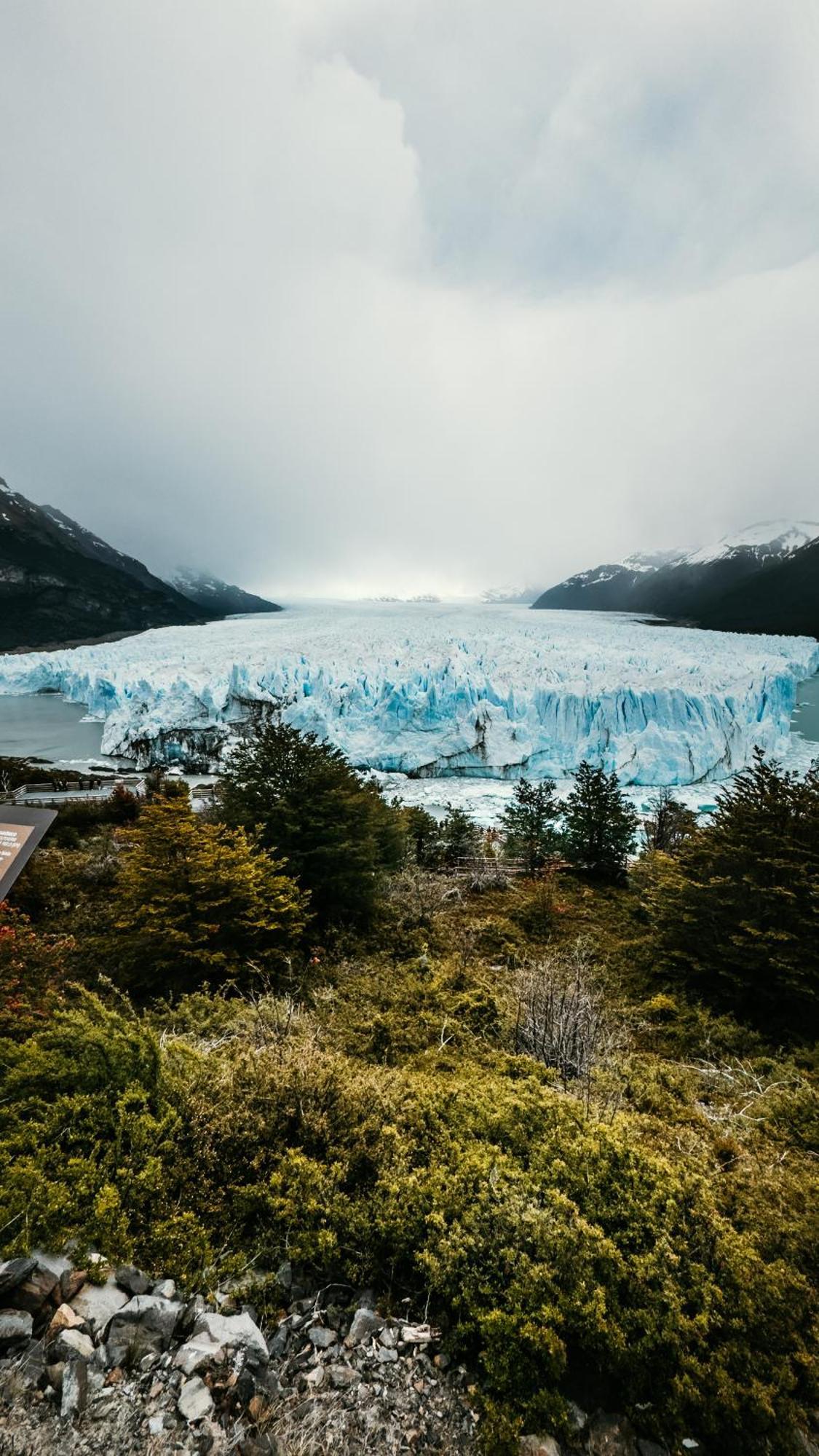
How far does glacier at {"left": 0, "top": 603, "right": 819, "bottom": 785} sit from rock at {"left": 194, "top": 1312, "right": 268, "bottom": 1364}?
19843 millimetres

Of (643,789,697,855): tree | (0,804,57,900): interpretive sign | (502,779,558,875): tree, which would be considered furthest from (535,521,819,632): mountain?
(0,804,57,900): interpretive sign

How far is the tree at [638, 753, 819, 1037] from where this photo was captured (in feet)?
17.1

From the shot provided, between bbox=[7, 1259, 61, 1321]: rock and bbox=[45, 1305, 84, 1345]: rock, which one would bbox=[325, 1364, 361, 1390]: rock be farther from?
bbox=[7, 1259, 61, 1321]: rock

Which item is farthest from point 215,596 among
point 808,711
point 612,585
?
point 808,711

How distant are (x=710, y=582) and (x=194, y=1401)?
73532mm

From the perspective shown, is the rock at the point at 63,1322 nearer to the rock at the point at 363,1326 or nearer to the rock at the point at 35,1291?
the rock at the point at 35,1291

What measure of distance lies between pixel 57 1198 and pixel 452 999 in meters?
3.50

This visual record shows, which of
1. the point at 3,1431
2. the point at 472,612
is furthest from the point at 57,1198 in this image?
the point at 472,612

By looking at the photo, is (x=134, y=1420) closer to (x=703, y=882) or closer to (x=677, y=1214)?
(x=677, y=1214)

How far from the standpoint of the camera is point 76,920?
683 cm

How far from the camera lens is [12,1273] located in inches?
72.5

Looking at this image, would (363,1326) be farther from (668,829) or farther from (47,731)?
(47,731)

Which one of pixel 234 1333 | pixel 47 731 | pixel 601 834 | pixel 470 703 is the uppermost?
pixel 234 1333

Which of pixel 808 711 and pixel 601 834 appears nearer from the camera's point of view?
pixel 601 834
